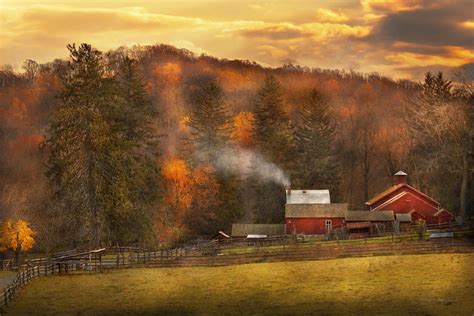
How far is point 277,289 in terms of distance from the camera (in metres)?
39.9

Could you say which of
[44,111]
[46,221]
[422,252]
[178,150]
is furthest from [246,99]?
[422,252]

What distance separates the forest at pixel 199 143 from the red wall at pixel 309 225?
9.38 metres

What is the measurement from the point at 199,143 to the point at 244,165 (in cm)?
521

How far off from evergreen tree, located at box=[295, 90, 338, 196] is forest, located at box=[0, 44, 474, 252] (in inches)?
5.8

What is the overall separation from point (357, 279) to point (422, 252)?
748 cm

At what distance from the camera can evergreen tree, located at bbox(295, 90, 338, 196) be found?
7931 centimetres

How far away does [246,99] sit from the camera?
100000mm

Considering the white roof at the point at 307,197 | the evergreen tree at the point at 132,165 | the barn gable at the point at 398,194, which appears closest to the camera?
the evergreen tree at the point at 132,165

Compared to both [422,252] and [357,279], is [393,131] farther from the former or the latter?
[357,279]

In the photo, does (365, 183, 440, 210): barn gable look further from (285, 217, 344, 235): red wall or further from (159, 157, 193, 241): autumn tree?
(159, 157, 193, 241): autumn tree

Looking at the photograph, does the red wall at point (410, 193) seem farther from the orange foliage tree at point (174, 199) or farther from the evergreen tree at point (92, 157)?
the evergreen tree at point (92, 157)

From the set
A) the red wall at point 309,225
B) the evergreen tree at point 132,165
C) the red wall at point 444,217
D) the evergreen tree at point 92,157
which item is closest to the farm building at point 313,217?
the red wall at point 309,225

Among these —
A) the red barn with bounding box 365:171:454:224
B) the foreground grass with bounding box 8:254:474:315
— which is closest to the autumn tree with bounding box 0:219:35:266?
the foreground grass with bounding box 8:254:474:315

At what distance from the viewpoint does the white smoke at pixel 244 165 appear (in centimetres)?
7762
